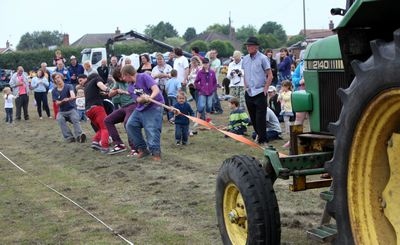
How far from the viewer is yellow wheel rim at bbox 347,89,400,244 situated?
2.93 meters

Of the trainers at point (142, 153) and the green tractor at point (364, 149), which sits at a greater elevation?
the green tractor at point (364, 149)

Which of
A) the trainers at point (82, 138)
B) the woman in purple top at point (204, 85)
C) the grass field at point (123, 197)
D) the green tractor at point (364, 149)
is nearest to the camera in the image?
the green tractor at point (364, 149)

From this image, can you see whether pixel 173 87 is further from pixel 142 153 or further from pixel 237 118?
pixel 142 153

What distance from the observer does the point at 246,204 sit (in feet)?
13.3

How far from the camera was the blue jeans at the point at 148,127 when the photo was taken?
9617mm

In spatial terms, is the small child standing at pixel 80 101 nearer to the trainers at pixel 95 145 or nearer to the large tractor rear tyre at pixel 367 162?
the trainers at pixel 95 145

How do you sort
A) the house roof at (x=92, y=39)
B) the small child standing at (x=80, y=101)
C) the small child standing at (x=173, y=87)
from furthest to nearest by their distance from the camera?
the house roof at (x=92, y=39)
the small child standing at (x=80, y=101)
the small child standing at (x=173, y=87)

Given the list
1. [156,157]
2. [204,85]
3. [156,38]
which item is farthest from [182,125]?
[156,38]

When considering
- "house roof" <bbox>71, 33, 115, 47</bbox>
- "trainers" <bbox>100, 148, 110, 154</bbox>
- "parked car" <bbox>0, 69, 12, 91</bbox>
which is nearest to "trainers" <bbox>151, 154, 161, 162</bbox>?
"trainers" <bbox>100, 148, 110, 154</bbox>

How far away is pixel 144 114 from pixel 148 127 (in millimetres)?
216

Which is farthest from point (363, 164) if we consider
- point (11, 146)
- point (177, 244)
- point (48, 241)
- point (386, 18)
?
point (11, 146)

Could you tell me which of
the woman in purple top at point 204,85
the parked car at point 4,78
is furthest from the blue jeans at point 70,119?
the parked car at point 4,78

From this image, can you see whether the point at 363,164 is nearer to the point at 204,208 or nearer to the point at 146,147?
the point at 204,208

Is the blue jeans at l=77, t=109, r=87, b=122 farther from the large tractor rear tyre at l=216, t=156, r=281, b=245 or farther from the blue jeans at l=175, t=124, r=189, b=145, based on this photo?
the large tractor rear tyre at l=216, t=156, r=281, b=245
